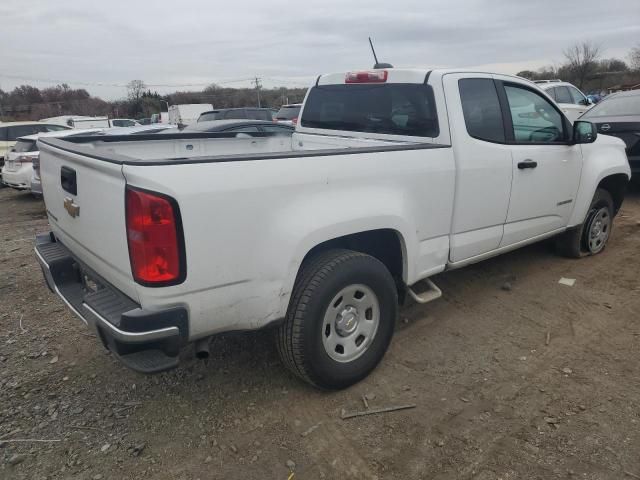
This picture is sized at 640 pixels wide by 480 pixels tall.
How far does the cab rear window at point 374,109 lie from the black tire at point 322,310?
1.19m

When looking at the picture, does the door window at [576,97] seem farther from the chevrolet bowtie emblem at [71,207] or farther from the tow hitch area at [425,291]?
the chevrolet bowtie emblem at [71,207]

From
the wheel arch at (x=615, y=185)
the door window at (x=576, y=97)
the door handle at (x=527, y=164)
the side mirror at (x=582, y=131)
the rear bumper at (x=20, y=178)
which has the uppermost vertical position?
the door window at (x=576, y=97)

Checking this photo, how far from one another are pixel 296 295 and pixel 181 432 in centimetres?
101

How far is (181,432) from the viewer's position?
109 inches

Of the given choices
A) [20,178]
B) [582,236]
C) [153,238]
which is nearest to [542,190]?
[582,236]

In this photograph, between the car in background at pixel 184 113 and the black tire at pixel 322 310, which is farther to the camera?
the car in background at pixel 184 113

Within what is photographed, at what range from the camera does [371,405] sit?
116 inches

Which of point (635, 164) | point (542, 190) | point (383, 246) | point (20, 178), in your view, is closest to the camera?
point (383, 246)

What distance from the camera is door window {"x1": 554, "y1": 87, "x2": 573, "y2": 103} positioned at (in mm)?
12562

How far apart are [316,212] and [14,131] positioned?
12995 millimetres

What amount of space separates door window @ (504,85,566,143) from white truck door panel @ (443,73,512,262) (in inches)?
9.9

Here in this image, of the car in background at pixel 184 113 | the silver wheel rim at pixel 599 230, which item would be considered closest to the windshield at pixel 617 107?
the silver wheel rim at pixel 599 230

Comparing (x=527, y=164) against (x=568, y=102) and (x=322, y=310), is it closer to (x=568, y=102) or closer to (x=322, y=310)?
(x=322, y=310)

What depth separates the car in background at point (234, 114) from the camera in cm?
1266
